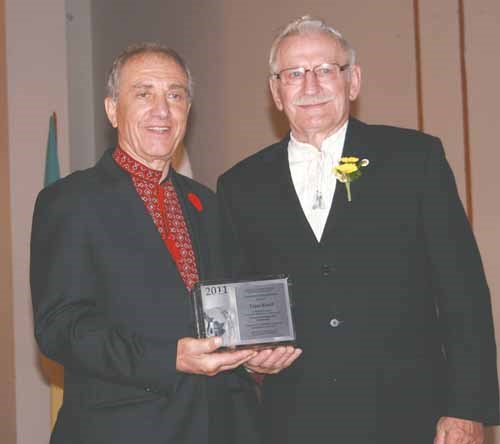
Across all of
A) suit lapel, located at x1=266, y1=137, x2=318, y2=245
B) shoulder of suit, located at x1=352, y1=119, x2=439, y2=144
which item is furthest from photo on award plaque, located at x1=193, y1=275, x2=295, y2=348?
shoulder of suit, located at x1=352, y1=119, x2=439, y2=144

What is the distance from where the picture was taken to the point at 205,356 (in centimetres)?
234

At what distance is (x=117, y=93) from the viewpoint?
9.41 feet

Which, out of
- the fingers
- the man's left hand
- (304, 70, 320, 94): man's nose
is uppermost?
(304, 70, 320, 94): man's nose

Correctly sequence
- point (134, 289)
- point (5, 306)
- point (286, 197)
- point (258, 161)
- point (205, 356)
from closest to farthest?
point (205, 356), point (134, 289), point (286, 197), point (258, 161), point (5, 306)

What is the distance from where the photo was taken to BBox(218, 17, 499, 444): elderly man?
100 inches

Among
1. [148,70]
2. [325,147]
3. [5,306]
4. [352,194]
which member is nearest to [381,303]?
[352,194]

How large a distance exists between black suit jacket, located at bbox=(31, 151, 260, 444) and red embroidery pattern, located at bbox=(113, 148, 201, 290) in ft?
0.19

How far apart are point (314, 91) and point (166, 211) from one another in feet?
2.32

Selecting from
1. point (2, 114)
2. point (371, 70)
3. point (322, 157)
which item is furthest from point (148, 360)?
point (2, 114)

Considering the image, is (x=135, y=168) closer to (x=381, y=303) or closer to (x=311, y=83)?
(x=311, y=83)

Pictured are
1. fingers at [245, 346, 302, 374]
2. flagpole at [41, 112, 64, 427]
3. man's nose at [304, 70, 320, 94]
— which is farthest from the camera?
flagpole at [41, 112, 64, 427]

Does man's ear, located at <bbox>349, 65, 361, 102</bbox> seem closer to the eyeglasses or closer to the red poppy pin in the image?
the eyeglasses

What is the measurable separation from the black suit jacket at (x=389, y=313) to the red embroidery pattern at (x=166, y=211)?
1.12 feet

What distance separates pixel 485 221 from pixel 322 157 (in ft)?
4.90
